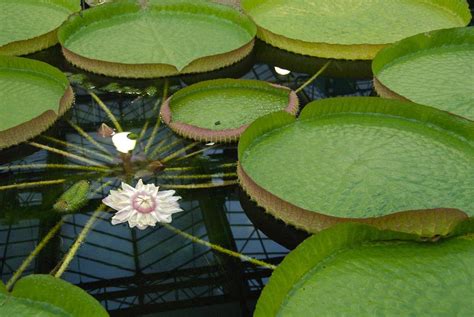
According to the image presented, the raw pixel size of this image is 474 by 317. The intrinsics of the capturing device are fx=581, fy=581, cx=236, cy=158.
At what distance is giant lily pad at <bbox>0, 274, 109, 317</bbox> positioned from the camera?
5.07 ft

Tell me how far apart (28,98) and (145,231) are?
3.52 feet

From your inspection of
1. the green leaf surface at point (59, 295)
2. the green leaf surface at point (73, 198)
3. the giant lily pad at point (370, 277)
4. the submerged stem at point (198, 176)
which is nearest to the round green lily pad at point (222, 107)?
the submerged stem at point (198, 176)

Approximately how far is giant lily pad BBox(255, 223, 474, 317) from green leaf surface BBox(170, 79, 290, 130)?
91cm

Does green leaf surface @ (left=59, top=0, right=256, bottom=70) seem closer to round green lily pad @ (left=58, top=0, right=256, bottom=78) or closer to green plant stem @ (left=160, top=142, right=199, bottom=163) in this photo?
round green lily pad @ (left=58, top=0, right=256, bottom=78)

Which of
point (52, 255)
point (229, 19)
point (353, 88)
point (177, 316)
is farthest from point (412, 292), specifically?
point (229, 19)

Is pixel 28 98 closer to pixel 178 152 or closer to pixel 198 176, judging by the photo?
pixel 178 152

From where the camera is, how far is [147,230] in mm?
2078

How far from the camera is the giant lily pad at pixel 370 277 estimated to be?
1565 millimetres

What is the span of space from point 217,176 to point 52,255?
72 cm

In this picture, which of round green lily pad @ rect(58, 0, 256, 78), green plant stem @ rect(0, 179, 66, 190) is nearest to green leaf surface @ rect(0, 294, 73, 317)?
green plant stem @ rect(0, 179, 66, 190)

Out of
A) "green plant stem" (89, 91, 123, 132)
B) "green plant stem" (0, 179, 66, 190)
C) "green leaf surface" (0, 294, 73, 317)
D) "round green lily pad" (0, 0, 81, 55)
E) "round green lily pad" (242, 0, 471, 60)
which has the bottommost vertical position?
"green plant stem" (0, 179, 66, 190)

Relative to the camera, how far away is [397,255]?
1767 mm

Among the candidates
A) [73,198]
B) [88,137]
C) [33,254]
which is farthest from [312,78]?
[33,254]

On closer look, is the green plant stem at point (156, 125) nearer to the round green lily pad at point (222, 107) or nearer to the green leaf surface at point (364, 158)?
the round green lily pad at point (222, 107)
